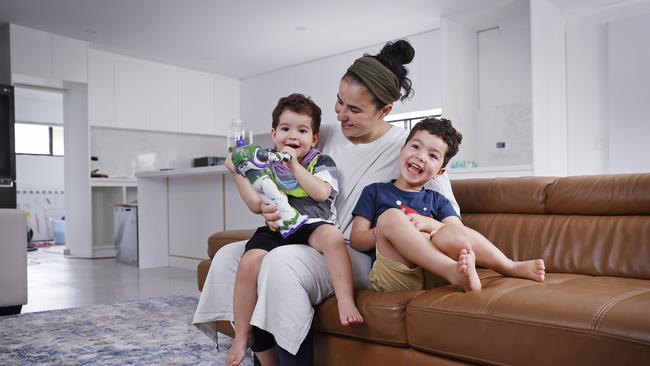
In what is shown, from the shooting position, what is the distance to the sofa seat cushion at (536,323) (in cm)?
111

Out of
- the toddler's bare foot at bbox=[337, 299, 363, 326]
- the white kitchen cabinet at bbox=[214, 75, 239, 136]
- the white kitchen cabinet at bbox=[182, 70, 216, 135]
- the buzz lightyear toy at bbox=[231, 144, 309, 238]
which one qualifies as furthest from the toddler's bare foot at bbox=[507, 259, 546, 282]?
the white kitchen cabinet at bbox=[214, 75, 239, 136]

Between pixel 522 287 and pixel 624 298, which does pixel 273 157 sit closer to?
pixel 522 287

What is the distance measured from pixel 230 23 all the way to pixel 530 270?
465 cm

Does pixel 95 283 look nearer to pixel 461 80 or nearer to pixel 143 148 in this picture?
pixel 143 148

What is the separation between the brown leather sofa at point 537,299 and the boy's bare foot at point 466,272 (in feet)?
0.13

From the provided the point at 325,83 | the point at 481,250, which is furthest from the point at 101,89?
the point at 481,250

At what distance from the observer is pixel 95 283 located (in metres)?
4.25

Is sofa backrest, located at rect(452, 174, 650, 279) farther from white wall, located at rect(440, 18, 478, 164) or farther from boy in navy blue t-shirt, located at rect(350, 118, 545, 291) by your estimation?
white wall, located at rect(440, 18, 478, 164)

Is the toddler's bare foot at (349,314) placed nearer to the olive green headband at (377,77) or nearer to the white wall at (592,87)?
the olive green headband at (377,77)

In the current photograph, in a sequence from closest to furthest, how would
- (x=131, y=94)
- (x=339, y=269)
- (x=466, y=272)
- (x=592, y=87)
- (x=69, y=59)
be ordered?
(x=466, y=272) < (x=339, y=269) < (x=592, y=87) < (x=69, y=59) < (x=131, y=94)

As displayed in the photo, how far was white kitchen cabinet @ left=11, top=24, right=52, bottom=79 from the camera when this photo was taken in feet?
18.2

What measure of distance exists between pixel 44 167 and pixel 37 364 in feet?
27.1

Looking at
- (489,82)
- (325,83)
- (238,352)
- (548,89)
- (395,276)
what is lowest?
(238,352)

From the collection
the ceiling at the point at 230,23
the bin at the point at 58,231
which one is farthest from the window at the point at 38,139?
the ceiling at the point at 230,23
